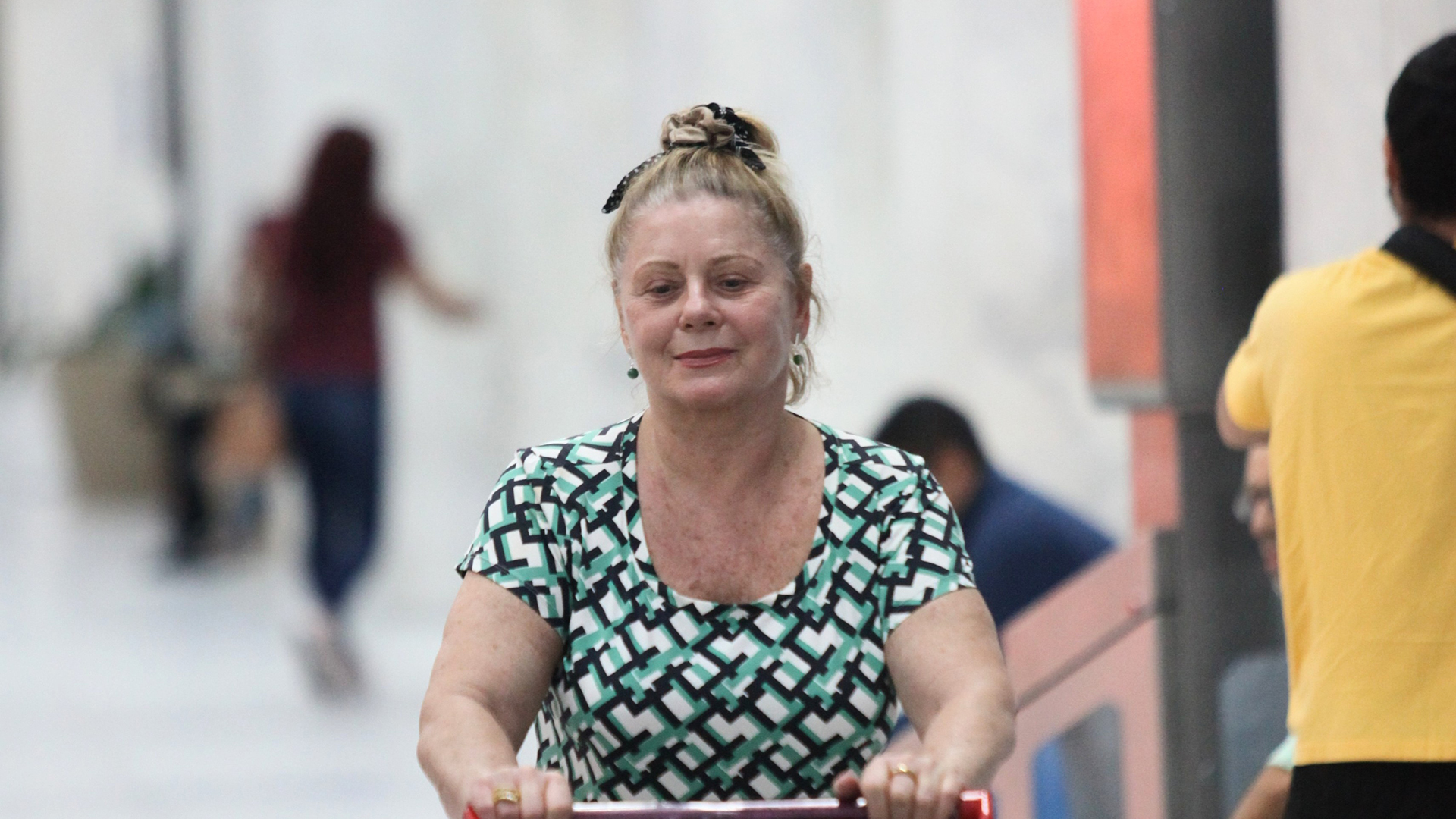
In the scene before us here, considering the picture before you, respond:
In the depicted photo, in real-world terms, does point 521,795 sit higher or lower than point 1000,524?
higher

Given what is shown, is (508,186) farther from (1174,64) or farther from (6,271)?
(6,271)

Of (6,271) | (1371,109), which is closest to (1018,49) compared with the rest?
(1371,109)

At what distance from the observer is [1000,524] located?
4082 millimetres

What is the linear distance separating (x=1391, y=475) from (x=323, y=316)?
222 inches

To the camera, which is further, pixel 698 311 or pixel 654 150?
pixel 654 150

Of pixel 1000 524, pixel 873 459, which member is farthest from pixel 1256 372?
pixel 1000 524

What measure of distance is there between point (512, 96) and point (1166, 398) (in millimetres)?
5633

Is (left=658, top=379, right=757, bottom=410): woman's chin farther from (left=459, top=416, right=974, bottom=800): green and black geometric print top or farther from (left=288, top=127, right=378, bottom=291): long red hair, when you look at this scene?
(left=288, top=127, right=378, bottom=291): long red hair

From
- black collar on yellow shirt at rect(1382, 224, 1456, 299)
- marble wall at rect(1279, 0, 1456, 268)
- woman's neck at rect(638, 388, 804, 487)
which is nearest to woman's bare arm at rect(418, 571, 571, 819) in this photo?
woman's neck at rect(638, 388, 804, 487)

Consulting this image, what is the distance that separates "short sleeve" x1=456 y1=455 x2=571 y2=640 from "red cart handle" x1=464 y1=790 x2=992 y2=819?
0.31m

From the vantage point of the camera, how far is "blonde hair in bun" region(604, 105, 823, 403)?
7.14 ft

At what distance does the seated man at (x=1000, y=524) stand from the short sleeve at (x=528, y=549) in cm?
201

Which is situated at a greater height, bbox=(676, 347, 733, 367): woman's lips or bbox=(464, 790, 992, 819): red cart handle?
bbox=(676, 347, 733, 367): woman's lips

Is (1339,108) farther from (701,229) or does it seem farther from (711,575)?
(711,575)
